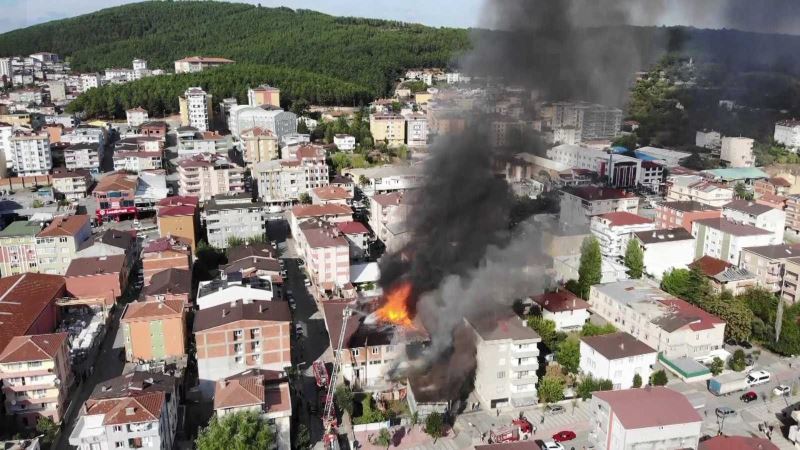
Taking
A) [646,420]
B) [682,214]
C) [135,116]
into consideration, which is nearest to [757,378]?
[646,420]

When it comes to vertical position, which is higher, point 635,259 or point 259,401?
point 635,259

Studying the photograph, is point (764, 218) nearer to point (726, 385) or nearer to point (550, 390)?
point (726, 385)

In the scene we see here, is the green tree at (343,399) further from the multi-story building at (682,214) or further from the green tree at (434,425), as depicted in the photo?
the multi-story building at (682,214)

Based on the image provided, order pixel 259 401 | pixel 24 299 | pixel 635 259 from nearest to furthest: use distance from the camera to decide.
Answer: pixel 259 401
pixel 24 299
pixel 635 259

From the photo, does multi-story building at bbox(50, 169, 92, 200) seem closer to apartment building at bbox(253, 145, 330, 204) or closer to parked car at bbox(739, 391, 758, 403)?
apartment building at bbox(253, 145, 330, 204)

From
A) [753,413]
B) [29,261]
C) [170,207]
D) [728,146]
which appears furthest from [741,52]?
[29,261]

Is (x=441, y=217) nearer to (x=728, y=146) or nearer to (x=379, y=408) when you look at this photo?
(x=379, y=408)

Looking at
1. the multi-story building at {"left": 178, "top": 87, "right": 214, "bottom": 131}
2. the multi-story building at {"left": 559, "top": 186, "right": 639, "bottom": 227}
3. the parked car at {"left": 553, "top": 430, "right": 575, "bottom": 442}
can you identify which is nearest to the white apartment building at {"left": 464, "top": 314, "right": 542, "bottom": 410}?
the parked car at {"left": 553, "top": 430, "right": 575, "bottom": 442}

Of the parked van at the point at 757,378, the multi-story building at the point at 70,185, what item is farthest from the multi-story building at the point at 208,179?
the parked van at the point at 757,378
